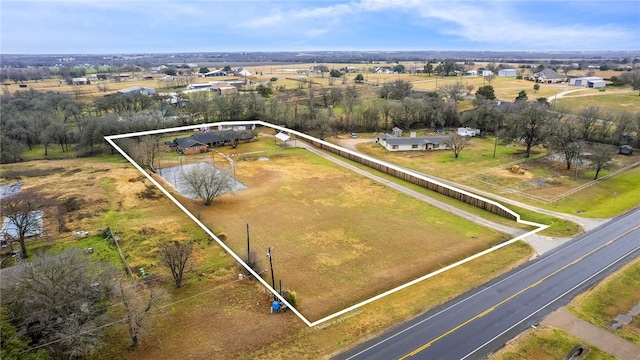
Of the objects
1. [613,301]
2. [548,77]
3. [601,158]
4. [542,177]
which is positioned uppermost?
[548,77]

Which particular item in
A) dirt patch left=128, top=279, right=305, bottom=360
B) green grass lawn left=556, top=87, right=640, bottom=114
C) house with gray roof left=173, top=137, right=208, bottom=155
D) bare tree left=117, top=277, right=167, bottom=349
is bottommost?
dirt patch left=128, top=279, right=305, bottom=360

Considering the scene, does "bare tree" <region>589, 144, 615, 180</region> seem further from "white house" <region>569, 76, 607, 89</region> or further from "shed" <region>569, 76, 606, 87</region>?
"shed" <region>569, 76, 606, 87</region>

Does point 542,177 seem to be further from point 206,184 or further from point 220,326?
point 220,326

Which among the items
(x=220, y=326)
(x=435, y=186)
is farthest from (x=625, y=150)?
(x=220, y=326)

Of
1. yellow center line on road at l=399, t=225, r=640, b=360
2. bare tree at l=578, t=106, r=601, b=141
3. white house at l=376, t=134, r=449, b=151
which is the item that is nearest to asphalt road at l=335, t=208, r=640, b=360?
yellow center line on road at l=399, t=225, r=640, b=360

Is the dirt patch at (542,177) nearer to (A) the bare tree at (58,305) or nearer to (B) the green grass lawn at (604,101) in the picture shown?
(B) the green grass lawn at (604,101)

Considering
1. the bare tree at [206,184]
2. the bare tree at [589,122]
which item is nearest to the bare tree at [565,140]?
the bare tree at [589,122]
